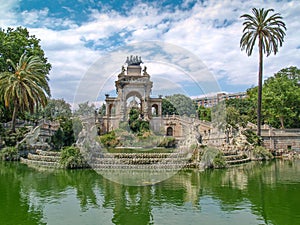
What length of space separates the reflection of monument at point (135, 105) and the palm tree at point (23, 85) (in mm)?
15487

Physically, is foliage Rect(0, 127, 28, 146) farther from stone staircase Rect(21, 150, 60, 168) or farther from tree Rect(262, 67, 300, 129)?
tree Rect(262, 67, 300, 129)

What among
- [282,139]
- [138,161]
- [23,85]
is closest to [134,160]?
[138,161]

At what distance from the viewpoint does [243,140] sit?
2531cm

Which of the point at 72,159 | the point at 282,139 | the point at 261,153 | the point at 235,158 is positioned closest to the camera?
the point at 72,159

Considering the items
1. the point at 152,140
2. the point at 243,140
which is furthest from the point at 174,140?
the point at 243,140

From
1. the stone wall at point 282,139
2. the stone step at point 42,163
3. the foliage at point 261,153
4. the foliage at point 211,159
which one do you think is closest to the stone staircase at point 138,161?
the foliage at point 211,159

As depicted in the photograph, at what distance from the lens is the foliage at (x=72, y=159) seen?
19.0 metres

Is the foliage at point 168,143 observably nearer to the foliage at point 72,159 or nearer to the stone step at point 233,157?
the stone step at point 233,157

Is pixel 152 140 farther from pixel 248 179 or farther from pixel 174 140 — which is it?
pixel 248 179

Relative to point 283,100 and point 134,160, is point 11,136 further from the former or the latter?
point 283,100

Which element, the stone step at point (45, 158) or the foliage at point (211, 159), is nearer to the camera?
the foliage at point (211, 159)

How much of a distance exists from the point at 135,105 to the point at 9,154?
83.3 feet

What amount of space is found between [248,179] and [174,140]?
1633 cm

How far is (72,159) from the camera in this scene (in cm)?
1902
